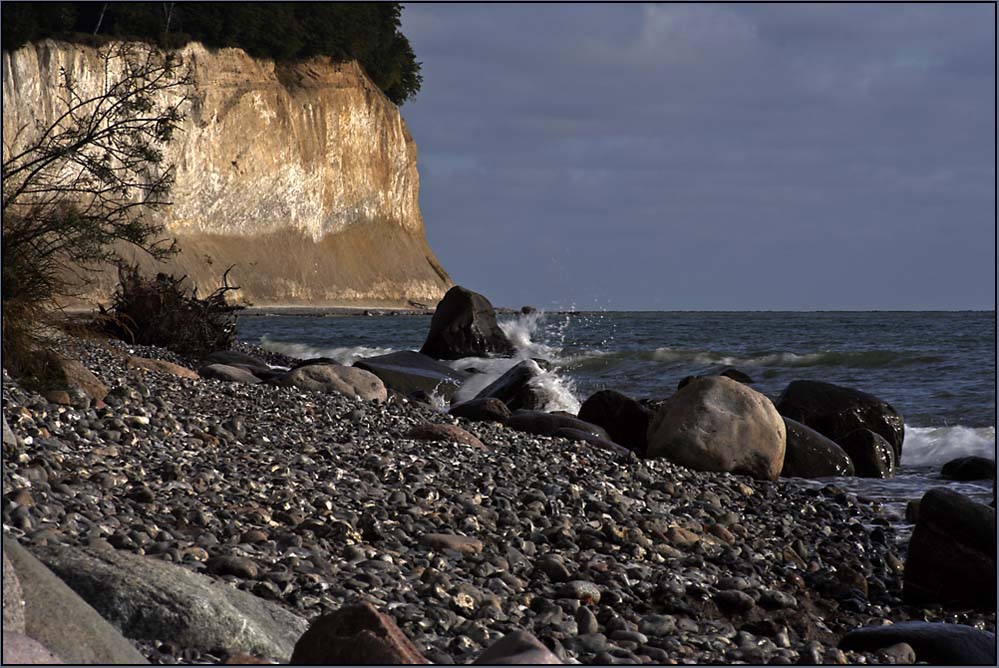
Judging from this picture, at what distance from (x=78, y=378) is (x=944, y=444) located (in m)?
9.54

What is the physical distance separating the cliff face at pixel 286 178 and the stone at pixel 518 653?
49.0 m

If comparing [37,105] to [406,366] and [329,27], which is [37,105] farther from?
[406,366]

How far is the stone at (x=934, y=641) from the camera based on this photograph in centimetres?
490

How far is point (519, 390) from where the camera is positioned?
47.1ft

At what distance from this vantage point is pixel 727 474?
925 centimetres

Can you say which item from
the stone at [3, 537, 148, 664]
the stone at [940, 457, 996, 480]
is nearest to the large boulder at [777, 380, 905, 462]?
the stone at [940, 457, 996, 480]

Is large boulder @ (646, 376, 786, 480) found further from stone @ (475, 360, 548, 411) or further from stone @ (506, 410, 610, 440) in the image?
stone @ (475, 360, 548, 411)

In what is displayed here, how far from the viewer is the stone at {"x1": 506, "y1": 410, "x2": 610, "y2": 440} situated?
10516 mm

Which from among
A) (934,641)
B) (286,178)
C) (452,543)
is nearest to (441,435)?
(452,543)

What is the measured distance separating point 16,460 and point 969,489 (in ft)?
28.1

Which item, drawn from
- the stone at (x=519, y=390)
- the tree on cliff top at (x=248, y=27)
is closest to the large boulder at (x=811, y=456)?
the stone at (x=519, y=390)

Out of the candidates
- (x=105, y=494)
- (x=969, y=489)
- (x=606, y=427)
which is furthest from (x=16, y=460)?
(x=969, y=489)

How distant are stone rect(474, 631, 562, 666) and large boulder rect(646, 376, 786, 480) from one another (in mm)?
6275

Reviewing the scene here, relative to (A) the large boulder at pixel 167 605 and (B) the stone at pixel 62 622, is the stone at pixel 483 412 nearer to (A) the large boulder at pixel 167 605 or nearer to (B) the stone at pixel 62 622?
(A) the large boulder at pixel 167 605
